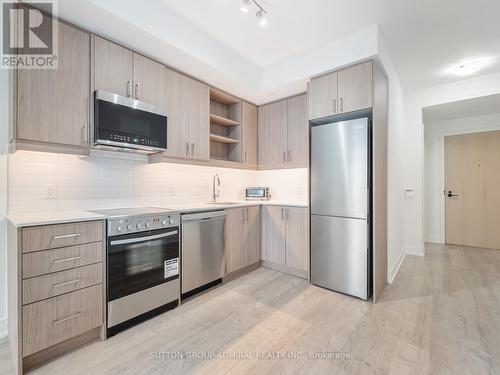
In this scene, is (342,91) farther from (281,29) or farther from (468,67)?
(468,67)

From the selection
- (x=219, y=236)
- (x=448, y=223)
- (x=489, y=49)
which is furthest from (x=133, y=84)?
(x=448, y=223)

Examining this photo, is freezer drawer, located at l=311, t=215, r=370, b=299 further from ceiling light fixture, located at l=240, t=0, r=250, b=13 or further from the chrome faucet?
ceiling light fixture, located at l=240, t=0, r=250, b=13

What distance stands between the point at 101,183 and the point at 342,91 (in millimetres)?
2660

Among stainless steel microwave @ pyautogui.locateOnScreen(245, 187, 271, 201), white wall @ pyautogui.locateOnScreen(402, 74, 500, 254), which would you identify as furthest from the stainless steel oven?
white wall @ pyautogui.locateOnScreen(402, 74, 500, 254)

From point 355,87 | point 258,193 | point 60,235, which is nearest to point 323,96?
point 355,87

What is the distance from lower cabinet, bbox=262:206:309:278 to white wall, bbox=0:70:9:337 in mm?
2587

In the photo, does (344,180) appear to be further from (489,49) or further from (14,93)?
(14,93)

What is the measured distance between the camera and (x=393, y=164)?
10.3 ft

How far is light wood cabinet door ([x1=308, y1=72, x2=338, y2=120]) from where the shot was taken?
262 cm

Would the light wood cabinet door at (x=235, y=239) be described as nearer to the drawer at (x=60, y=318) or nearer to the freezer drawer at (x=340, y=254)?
the freezer drawer at (x=340, y=254)

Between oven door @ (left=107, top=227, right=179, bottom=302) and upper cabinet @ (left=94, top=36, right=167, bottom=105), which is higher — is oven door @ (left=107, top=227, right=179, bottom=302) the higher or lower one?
the lower one

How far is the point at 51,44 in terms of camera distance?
1.77 meters

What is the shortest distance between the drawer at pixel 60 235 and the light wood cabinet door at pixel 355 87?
8.42 ft

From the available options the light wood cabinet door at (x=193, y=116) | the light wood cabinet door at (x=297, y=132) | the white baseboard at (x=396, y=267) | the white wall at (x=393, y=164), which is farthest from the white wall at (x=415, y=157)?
the light wood cabinet door at (x=193, y=116)
